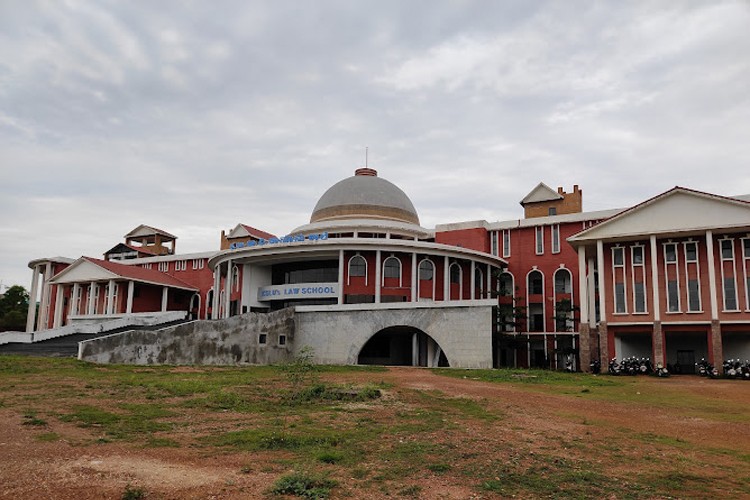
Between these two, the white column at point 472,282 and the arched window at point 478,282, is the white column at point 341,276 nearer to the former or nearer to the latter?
the white column at point 472,282

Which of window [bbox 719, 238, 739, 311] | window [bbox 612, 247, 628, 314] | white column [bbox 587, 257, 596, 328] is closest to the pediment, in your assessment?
white column [bbox 587, 257, 596, 328]

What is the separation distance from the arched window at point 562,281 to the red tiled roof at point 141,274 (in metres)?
34.0

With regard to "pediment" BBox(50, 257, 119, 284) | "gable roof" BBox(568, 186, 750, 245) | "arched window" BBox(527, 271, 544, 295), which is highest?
"gable roof" BBox(568, 186, 750, 245)

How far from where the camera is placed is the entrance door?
1379 inches

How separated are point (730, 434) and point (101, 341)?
1044 inches

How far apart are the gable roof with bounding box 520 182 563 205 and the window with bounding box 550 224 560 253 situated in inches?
174

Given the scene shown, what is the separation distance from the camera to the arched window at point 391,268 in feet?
131

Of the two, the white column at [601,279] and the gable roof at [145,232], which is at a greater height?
the gable roof at [145,232]

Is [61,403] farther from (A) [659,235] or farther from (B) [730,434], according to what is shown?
(A) [659,235]

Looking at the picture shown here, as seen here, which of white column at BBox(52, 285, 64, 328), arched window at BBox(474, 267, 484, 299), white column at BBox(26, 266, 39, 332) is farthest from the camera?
white column at BBox(26, 266, 39, 332)

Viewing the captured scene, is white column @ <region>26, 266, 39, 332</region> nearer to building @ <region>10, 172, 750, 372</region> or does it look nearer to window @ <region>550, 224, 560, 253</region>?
building @ <region>10, 172, 750, 372</region>

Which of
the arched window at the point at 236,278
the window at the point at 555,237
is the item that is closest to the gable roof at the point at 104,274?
the arched window at the point at 236,278


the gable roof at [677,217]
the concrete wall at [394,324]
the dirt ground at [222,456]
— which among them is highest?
the gable roof at [677,217]

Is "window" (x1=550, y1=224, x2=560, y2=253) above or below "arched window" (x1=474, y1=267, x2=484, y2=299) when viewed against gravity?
above
